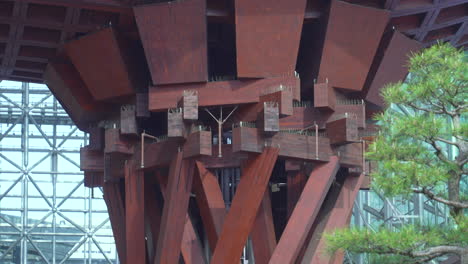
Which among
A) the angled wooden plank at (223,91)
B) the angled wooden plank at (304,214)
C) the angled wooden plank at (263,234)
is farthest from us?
the angled wooden plank at (263,234)

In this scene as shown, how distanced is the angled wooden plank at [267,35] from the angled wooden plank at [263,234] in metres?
3.23

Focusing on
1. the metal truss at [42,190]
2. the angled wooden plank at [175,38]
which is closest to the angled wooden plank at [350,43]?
the angled wooden plank at [175,38]

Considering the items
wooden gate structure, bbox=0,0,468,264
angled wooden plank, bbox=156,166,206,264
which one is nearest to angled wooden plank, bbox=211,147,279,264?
wooden gate structure, bbox=0,0,468,264

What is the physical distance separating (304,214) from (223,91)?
11.1 ft

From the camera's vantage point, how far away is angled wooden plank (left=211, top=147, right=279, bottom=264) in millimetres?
21609

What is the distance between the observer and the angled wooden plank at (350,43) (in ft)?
73.0

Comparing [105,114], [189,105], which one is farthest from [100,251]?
Result: [189,105]

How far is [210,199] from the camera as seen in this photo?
22.8 metres

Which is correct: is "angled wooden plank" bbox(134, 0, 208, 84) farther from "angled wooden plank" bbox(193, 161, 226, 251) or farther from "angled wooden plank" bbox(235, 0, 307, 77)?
"angled wooden plank" bbox(193, 161, 226, 251)

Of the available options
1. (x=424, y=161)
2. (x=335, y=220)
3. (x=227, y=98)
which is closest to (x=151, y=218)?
(x=227, y=98)

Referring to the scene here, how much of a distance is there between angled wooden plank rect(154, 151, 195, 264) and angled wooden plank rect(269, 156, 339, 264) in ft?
7.72

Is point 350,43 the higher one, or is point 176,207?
point 350,43

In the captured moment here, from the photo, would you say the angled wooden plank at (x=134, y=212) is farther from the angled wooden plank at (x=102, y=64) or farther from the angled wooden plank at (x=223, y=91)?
the angled wooden plank at (x=223, y=91)

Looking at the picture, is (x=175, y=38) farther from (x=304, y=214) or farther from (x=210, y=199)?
(x=304, y=214)
